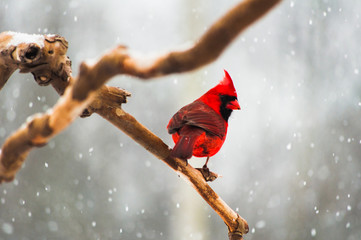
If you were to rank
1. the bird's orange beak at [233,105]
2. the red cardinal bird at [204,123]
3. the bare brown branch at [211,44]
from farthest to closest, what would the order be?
the bird's orange beak at [233,105] < the red cardinal bird at [204,123] < the bare brown branch at [211,44]

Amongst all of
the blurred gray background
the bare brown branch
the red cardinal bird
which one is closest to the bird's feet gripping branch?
the red cardinal bird

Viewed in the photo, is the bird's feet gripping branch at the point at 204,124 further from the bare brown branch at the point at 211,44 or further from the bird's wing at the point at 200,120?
the bare brown branch at the point at 211,44

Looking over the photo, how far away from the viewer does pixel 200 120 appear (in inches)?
36.7

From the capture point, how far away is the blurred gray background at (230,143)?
6.07 feet

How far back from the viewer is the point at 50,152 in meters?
1.87

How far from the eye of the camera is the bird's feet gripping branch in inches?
35.3

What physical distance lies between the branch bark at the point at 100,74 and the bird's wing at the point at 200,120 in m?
0.06

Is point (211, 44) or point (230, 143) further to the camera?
Result: point (230, 143)

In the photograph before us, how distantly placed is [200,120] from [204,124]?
0.01 meters

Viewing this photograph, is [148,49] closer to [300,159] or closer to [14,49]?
[300,159]

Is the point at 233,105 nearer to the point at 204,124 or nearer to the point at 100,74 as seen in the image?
the point at 204,124

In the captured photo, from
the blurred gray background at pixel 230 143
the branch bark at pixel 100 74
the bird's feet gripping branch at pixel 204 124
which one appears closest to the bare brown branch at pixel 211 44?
the branch bark at pixel 100 74

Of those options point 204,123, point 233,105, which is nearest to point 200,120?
point 204,123

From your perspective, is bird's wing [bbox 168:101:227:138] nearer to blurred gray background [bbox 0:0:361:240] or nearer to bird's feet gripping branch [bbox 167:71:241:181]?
bird's feet gripping branch [bbox 167:71:241:181]
